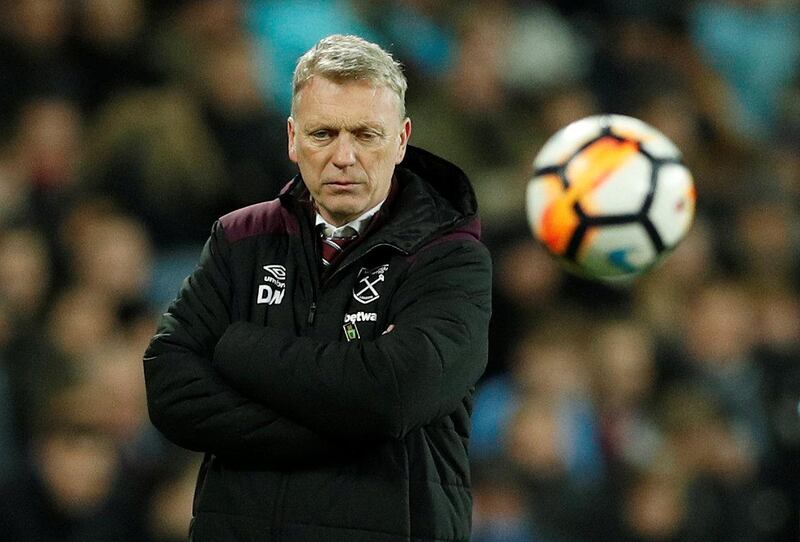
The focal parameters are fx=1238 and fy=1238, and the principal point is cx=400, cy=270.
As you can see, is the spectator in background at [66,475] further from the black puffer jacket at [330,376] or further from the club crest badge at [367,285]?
the club crest badge at [367,285]

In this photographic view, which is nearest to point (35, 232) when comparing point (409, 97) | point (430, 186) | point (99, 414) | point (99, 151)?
point (99, 151)

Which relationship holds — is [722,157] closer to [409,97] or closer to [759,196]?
[759,196]

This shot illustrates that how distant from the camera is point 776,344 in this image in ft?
17.5

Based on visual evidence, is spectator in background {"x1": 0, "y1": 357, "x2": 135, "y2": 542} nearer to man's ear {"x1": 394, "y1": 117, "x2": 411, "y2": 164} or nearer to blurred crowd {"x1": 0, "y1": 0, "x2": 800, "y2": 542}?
blurred crowd {"x1": 0, "y1": 0, "x2": 800, "y2": 542}

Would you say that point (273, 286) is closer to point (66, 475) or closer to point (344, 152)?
point (344, 152)

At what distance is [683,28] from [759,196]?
85 centimetres

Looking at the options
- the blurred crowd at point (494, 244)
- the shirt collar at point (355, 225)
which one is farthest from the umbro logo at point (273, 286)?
the blurred crowd at point (494, 244)

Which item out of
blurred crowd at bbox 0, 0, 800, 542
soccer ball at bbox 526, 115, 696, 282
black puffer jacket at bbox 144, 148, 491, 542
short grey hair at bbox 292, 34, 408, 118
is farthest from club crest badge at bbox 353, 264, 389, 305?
blurred crowd at bbox 0, 0, 800, 542

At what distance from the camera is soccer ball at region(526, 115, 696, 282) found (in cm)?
328

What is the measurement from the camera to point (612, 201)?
11.0 feet

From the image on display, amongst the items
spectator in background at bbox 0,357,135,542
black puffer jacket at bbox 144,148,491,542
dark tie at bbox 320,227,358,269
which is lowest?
spectator in background at bbox 0,357,135,542

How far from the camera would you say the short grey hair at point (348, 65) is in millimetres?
2004

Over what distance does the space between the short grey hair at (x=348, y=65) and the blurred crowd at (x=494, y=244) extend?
2603 millimetres

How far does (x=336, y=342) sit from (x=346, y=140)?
13.1 inches
